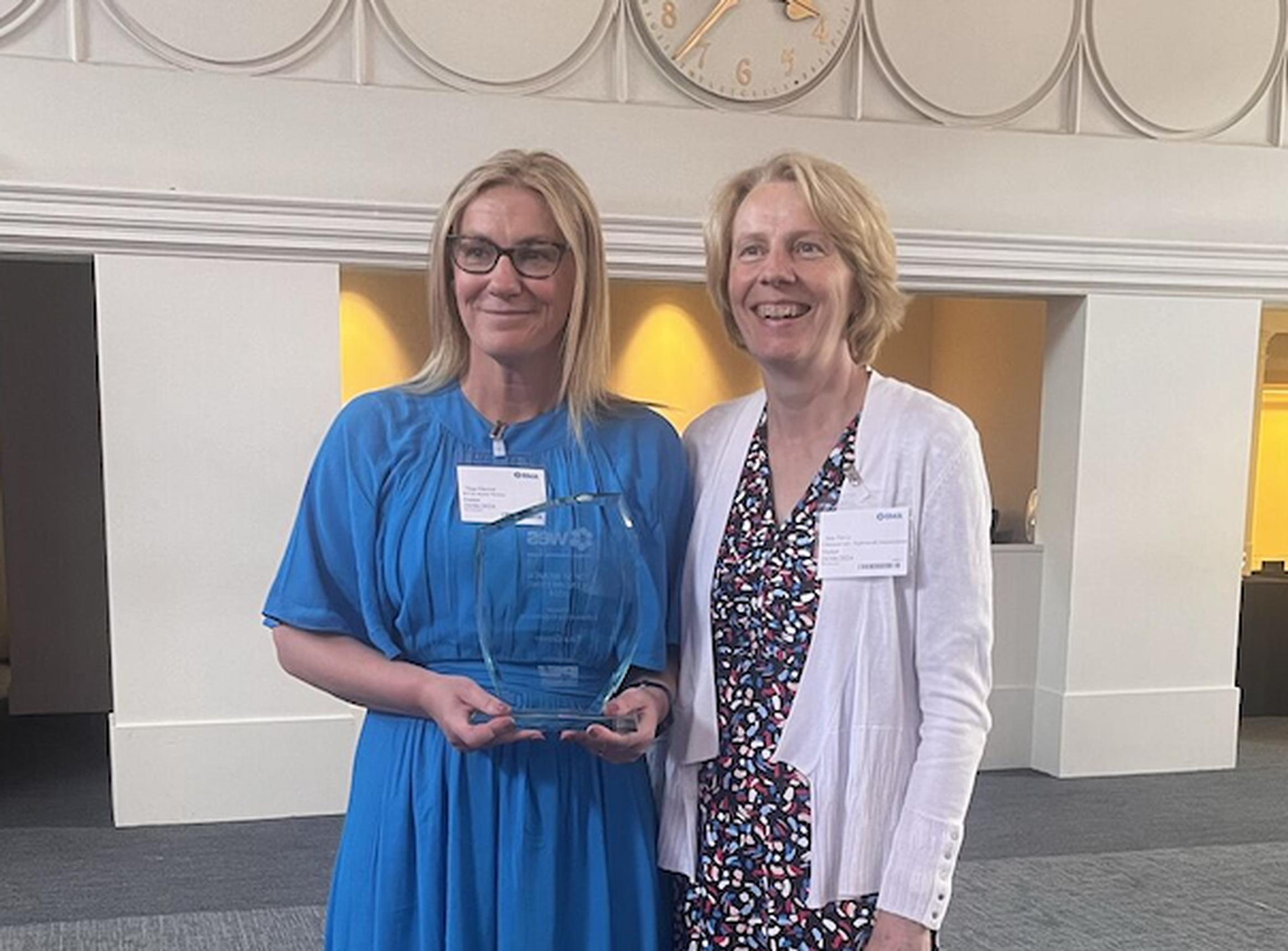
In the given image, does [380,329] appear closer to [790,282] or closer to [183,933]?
[183,933]

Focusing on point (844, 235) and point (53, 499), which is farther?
point (53, 499)

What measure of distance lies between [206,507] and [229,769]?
0.92 m

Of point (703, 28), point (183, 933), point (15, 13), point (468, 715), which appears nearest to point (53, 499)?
point (15, 13)

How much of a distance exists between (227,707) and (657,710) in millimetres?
2820

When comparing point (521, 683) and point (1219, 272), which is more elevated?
point (1219, 272)

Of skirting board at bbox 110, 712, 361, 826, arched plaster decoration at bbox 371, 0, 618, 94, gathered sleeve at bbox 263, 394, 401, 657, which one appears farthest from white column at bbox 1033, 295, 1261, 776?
gathered sleeve at bbox 263, 394, 401, 657

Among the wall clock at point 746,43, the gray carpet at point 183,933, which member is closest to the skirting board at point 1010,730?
the wall clock at point 746,43

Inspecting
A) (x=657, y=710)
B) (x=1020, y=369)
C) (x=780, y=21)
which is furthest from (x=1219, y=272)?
(x=657, y=710)

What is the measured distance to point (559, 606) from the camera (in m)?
1.34

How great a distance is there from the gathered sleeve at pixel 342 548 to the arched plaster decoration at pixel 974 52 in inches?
131

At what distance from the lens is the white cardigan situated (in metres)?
1.34

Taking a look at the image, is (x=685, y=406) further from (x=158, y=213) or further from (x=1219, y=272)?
(x=158, y=213)

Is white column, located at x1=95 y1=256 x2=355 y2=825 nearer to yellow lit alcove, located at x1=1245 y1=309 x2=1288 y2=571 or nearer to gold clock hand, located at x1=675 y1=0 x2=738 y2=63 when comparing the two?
gold clock hand, located at x1=675 y1=0 x2=738 y2=63

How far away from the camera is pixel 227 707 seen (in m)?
3.73
